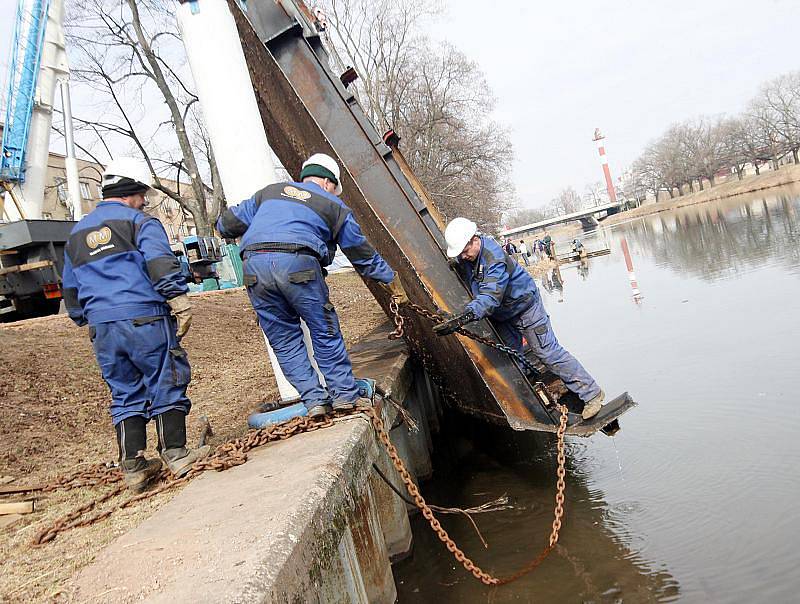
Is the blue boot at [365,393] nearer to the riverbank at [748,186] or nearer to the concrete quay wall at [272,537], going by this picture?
the concrete quay wall at [272,537]

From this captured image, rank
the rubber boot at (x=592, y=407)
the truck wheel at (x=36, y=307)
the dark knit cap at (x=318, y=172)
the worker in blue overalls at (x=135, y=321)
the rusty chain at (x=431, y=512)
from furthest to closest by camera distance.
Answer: the truck wheel at (x=36, y=307)
the rubber boot at (x=592, y=407)
the dark knit cap at (x=318, y=172)
the worker in blue overalls at (x=135, y=321)
the rusty chain at (x=431, y=512)

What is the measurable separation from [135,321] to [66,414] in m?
3.91

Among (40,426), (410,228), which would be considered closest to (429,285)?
(410,228)

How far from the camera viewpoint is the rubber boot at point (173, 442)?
3.91 metres

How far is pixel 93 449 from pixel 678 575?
192 inches

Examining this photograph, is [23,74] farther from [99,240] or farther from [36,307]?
[99,240]

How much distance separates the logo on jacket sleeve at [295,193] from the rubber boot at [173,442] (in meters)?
1.52

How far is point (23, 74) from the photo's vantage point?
12992 mm

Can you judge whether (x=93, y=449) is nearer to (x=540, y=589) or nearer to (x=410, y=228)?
(x=410, y=228)

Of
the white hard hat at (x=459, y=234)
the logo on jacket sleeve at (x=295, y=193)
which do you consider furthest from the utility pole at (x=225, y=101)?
the white hard hat at (x=459, y=234)

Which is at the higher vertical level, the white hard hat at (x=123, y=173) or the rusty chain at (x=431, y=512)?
the white hard hat at (x=123, y=173)

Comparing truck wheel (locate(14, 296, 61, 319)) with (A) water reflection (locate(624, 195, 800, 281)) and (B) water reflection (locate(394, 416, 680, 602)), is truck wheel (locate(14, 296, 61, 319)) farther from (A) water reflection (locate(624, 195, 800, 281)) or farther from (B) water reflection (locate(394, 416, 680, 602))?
(A) water reflection (locate(624, 195, 800, 281))

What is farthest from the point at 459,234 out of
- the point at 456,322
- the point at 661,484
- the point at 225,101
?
the point at 661,484

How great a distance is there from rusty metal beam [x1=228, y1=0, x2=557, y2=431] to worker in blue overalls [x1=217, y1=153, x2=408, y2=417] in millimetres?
1048
